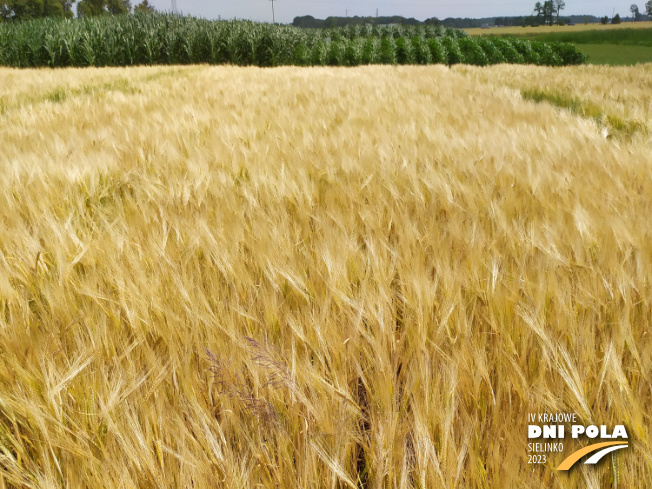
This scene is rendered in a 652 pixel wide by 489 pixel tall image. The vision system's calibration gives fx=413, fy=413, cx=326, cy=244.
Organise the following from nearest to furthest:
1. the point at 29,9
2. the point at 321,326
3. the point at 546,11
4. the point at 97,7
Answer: the point at 321,326 < the point at 29,9 < the point at 97,7 < the point at 546,11

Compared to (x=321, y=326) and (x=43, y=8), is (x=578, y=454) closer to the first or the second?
(x=321, y=326)

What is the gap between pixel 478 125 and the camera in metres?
2.57

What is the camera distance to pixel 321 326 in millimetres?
690

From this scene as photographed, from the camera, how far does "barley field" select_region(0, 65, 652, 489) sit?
49cm

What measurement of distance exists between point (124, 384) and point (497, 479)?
50 cm

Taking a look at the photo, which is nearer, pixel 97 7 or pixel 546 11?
pixel 97 7

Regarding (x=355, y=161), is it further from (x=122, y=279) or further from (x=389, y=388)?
(x=389, y=388)

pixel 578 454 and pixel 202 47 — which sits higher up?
pixel 202 47

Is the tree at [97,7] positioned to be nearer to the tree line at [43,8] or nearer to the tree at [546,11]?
the tree line at [43,8]

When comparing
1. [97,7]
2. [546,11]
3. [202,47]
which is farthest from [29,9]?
[546,11]

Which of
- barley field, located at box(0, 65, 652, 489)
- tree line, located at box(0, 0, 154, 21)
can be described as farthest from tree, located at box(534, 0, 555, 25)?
barley field, located at box(0, 65, 652, 489)

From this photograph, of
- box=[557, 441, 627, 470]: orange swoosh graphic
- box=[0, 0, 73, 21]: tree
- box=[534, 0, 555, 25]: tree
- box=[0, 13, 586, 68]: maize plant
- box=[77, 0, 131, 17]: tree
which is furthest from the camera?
box=[534, 0, 555, 25]: tree

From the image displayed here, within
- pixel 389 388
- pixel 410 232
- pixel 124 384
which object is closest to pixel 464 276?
pixel 410 232

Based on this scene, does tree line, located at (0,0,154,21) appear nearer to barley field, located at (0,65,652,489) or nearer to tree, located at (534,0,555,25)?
barley field, located at (0,65,652,489)
